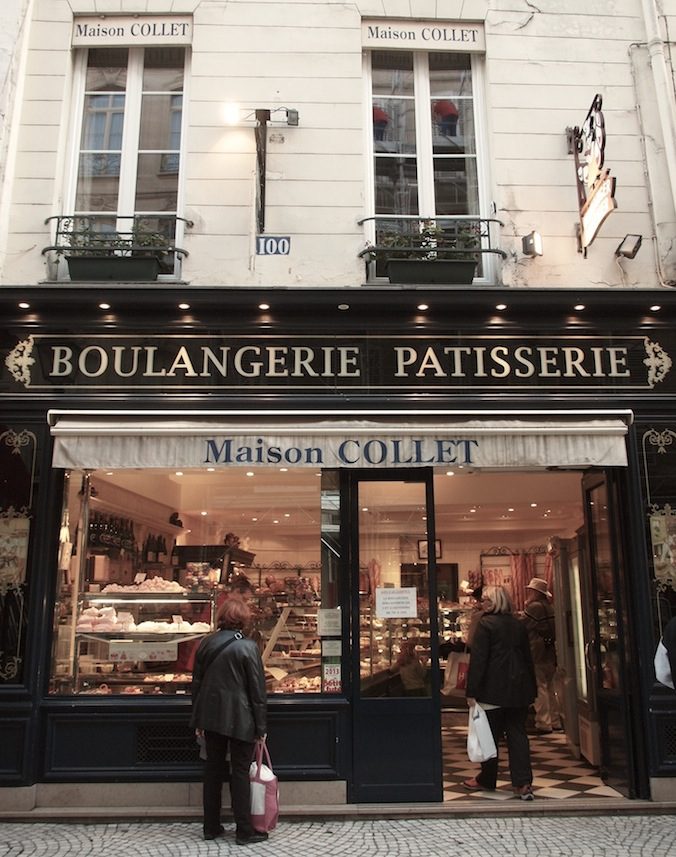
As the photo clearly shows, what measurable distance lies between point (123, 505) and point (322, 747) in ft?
9.49

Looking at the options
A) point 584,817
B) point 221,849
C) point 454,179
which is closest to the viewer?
point 221,849

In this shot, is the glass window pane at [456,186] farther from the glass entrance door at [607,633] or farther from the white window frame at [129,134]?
the glass entrance door at [607,633]

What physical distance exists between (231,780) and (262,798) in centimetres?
26

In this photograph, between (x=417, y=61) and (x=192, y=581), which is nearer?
(x=192, y=581)

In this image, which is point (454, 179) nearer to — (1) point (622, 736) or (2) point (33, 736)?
(1) point (622, 736)

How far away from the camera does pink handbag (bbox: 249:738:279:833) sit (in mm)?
5352

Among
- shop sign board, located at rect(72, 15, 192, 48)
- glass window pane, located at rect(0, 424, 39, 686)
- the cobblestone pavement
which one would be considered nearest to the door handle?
the cobblestone pavement

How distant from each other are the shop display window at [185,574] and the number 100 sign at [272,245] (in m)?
2.01

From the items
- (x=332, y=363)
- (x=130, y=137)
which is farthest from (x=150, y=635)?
(x=130, y=137)

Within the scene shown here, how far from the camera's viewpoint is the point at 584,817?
590 centimetres

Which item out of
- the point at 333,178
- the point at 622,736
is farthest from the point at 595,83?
the point at 622,736

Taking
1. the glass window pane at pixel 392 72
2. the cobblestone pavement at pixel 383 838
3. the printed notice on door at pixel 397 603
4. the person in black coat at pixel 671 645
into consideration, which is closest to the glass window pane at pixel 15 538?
the cobblestone pavement at pixel 383 838

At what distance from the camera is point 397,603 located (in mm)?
6469

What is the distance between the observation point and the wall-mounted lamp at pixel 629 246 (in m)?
6.89
